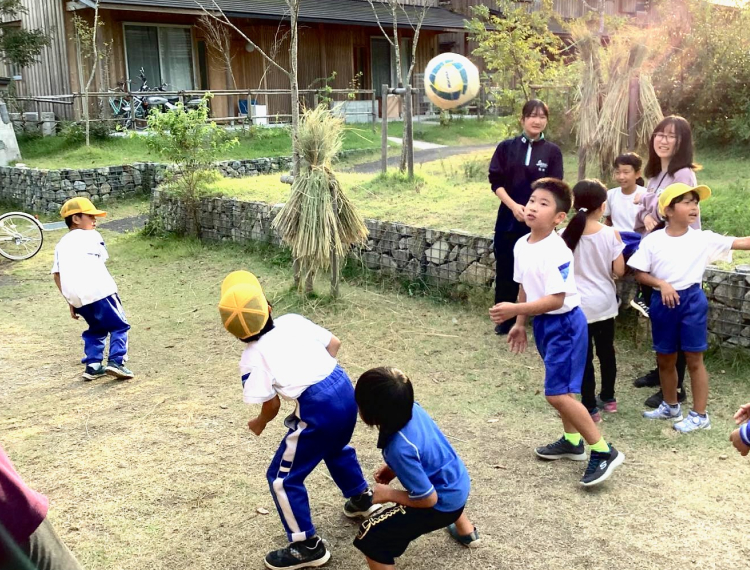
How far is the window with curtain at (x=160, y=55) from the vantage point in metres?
15.8

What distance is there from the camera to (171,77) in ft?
53.8

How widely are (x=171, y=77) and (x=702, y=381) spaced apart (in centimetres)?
1550

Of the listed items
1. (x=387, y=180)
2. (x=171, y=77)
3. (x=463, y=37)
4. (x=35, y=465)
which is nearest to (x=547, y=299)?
(x=35, y=465)

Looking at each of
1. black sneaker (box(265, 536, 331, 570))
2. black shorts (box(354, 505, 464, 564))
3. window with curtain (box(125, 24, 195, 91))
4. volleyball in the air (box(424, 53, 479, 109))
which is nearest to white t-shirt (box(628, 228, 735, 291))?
black shorts (box(354, 505, 464, 564))

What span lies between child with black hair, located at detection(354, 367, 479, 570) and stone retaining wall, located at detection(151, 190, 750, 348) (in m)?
2.69

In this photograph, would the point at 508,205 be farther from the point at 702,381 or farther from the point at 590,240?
the point at 702,381

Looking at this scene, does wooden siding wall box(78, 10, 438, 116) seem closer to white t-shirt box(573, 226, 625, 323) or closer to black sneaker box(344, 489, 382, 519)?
white t-shirt box(573, 226, 625, 323)

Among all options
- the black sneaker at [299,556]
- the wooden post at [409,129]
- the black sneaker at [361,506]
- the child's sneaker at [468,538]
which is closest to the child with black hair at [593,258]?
the child's sneaker at [468,538]

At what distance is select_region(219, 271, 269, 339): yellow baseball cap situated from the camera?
254cm

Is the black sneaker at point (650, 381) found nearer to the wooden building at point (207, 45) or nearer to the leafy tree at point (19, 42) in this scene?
the wooden building at point (207, 45)

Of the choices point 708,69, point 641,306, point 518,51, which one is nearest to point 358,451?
point 641,306

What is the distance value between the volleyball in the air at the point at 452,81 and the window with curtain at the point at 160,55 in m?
9.01

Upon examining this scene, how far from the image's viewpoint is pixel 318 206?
5.52 m

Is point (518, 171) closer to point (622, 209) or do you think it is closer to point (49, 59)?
point (622, 209)
